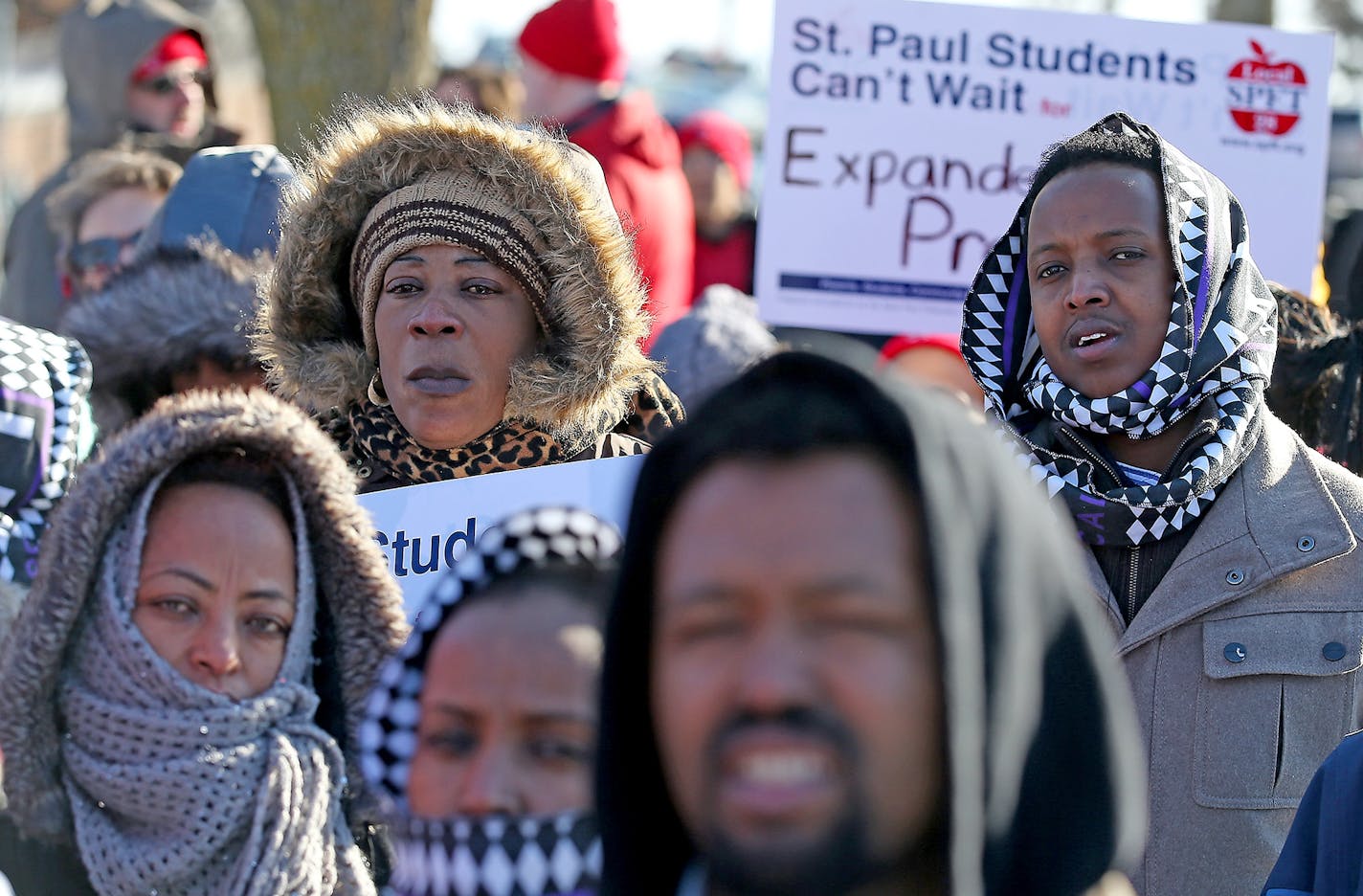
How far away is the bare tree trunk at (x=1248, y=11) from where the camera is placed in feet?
46.3

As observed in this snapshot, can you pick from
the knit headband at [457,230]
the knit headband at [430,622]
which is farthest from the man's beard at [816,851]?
the knit headband at [457,230]

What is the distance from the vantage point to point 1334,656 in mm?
3023

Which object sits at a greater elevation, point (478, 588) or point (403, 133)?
point (403, 133)

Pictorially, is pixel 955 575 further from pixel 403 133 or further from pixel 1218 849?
pixel 403 133

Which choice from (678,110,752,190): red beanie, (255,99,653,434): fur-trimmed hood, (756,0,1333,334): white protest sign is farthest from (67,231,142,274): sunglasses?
(678,110,752,190): red beanie

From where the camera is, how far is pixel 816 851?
4.54ft

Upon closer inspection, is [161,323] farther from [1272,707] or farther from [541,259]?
[1272,707]

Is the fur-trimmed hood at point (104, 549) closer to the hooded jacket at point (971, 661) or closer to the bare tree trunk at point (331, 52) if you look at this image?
the hooded jacket at point (971, 661)

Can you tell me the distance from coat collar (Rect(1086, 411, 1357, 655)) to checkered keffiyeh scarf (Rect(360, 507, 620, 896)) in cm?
138

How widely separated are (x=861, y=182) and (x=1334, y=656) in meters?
2.55

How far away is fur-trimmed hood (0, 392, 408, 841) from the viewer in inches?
99.2

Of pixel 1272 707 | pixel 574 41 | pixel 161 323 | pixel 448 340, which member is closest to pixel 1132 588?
pixel 1272 707

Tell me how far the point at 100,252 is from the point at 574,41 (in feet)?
5.91

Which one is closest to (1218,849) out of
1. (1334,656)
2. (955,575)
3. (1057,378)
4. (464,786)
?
(1334,656)
